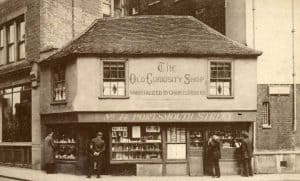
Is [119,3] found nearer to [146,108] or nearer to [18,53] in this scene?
[18,53]

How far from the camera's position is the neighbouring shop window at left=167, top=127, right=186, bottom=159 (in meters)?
22.8

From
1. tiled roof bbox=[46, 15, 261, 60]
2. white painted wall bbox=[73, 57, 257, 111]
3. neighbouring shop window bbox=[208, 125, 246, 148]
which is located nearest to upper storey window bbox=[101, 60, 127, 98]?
white painted wall bbox=[73, 57, 257, 111]

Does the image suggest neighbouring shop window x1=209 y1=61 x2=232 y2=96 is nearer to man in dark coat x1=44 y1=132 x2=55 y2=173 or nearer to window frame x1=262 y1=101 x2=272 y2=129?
window frame x1=262 y1=101 x2=272 y2=129

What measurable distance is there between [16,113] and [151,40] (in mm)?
9343

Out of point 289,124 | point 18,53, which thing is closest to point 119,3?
point 18,53

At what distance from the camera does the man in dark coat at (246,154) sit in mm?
22453

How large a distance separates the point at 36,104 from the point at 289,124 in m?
12.1

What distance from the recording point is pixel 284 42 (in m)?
26.7

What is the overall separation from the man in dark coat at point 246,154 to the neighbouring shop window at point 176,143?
2.42m

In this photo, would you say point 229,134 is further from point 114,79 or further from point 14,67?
point 14,67

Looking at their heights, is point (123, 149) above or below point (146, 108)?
below

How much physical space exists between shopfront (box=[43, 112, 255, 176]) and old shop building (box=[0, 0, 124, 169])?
4.12m

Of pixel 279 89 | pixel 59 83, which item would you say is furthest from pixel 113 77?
pixel 279 89

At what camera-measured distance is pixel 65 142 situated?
24.2m
